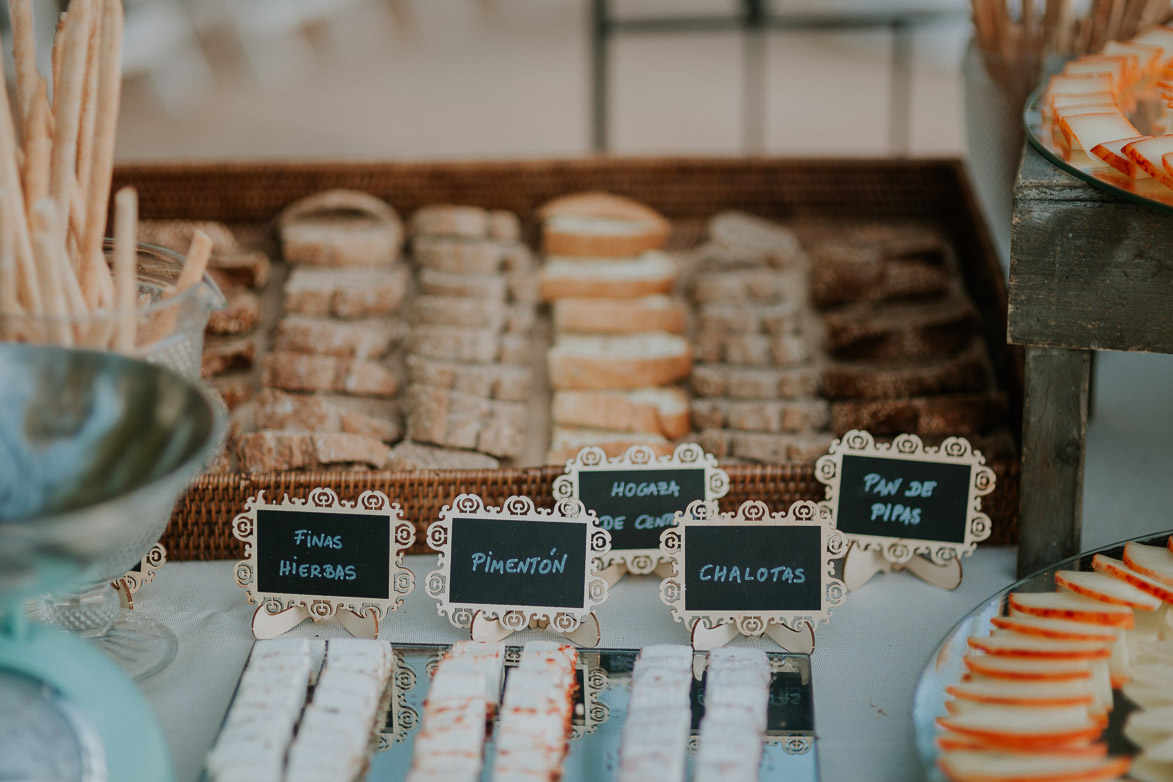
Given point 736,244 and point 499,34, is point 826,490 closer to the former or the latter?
point 736,244

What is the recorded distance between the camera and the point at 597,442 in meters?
1.74

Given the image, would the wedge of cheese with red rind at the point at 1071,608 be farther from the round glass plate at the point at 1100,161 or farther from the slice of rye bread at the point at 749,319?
the slice of rye bread at the point at 749,319

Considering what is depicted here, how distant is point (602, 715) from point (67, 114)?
0.86m

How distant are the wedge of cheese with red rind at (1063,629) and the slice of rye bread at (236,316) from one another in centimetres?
139

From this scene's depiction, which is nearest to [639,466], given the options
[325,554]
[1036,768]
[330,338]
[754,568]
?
[754,568]

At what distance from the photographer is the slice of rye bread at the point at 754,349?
1993 millimetres

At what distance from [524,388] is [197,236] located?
824 mm

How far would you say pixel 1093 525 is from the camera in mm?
1652

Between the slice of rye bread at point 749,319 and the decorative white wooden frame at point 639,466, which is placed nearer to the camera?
the decorative white wooden frame at point 639,466

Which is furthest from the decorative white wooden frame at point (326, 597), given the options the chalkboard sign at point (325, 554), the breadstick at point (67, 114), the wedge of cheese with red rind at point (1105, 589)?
the wedge of cheese with red rind at point (1105, 589)

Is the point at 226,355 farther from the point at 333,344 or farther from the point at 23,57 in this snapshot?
the point at 23,57

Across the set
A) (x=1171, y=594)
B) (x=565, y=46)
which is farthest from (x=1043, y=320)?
(x=565, y=46)

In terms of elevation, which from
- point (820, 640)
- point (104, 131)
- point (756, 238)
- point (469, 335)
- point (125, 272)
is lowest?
point (820, 640)

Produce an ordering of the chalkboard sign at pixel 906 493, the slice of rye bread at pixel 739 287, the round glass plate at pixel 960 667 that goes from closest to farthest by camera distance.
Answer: the round glass plate at pixel 960 667, the chalkboard sign at pixel 906 493, the slice of rye bread at pixel 739 287
